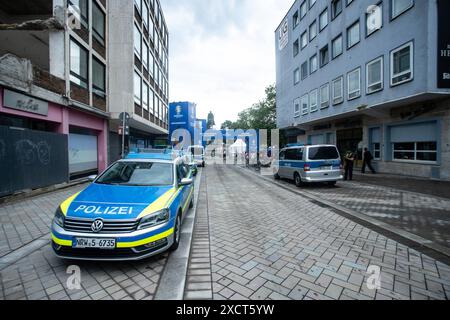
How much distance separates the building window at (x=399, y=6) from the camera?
11.6 m

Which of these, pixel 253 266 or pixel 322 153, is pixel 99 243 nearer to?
pixel 253 266

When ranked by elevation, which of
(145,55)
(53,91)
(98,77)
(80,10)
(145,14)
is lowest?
(53,91)

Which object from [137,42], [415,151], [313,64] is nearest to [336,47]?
[313,64]

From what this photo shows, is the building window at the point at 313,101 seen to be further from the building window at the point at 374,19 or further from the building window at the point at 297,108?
the building window at the point at 374,19

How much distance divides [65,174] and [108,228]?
8765 mm

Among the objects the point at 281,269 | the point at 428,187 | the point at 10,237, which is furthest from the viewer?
the point at 428,187

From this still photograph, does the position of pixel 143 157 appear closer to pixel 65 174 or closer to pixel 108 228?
pixel 108 228

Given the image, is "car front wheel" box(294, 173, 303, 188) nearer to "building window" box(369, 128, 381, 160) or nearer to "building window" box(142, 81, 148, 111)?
"building window" box(369, 128, 381, 160)

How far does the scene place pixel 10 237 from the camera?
4.31 m

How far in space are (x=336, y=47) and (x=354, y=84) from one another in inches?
173

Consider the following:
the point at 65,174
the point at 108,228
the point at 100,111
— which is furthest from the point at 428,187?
the point at 100,111

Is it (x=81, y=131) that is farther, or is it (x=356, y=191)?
(x=81, y=131)

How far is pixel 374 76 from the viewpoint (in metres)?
14.1

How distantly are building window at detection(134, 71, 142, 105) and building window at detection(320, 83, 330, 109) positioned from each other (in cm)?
1512
